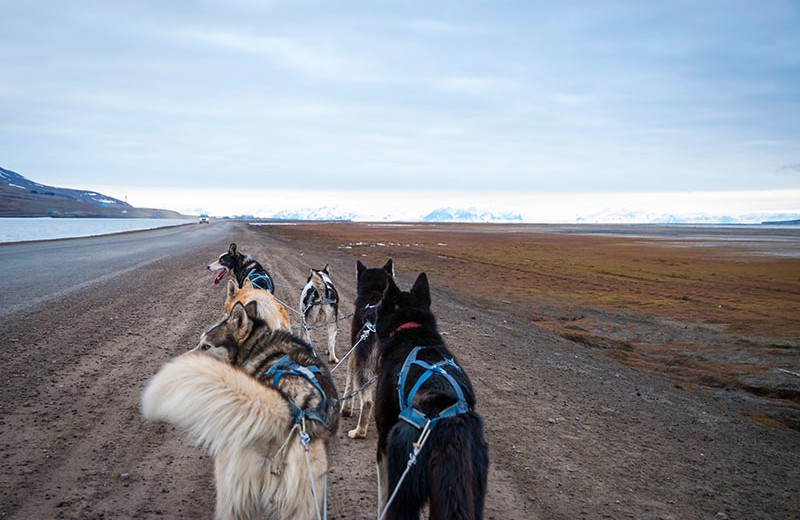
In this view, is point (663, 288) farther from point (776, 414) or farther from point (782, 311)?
point (776, 414)

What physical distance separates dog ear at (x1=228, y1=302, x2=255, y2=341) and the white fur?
1143mm

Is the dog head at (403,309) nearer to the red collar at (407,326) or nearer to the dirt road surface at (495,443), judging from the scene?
the red collar at (407,326)

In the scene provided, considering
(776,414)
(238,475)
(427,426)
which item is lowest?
(776,414)

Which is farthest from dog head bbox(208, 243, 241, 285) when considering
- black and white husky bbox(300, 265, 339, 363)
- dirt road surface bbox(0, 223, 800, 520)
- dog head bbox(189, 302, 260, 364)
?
dog head bbox(189, 302, 260, 364)

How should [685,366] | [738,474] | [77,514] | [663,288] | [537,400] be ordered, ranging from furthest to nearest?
[663,288] < [685,366] < [537,400] < [738,474] < [77,514]

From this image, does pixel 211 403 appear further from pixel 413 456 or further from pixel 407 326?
pixel 407 326

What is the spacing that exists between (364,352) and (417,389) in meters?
2.56

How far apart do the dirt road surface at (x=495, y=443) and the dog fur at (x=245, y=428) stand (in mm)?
1292

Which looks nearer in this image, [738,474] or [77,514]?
[77,514]

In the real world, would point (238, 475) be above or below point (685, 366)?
above

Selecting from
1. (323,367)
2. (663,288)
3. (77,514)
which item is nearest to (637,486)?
(323,367)

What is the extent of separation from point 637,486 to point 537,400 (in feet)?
7.06

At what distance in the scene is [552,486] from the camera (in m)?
4.14

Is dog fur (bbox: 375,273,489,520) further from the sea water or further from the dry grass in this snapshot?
the sea water
